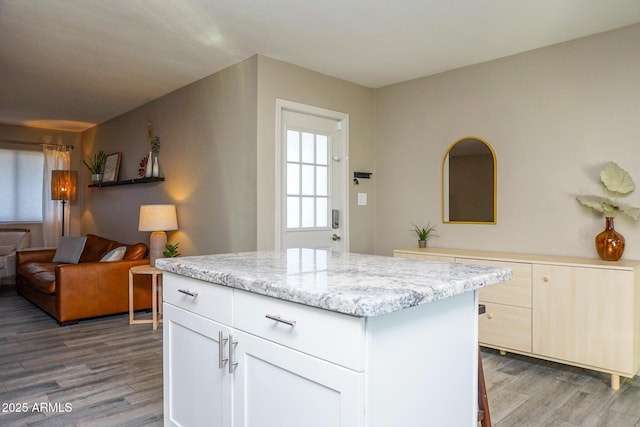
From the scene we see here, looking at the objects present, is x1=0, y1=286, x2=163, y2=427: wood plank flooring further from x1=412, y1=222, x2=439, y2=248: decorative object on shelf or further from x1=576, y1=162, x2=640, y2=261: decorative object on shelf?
x1=576, y1=162, x2=640, y2=261: decorative object on shelf

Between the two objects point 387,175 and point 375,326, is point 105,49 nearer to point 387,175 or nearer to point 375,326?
point 387,175

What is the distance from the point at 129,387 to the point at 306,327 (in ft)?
6.66

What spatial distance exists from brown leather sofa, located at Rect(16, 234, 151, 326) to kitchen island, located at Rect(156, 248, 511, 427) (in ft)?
9.42

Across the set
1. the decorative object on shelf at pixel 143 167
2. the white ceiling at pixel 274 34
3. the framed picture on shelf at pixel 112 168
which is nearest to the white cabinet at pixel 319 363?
the white ceiling at pixel 274 34

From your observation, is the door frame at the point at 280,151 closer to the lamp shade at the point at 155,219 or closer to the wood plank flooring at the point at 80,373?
the lamp shade at the point at 155,219

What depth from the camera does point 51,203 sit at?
267 inches

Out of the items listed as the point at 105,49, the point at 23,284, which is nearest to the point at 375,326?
the point at 105,49

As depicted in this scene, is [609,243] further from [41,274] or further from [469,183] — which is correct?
[41,274]

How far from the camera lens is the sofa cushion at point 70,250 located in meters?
5.53

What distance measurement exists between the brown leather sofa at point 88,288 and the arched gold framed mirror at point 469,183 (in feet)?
10.4

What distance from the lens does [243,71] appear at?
3779 millimetres

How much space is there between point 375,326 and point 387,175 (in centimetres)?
356

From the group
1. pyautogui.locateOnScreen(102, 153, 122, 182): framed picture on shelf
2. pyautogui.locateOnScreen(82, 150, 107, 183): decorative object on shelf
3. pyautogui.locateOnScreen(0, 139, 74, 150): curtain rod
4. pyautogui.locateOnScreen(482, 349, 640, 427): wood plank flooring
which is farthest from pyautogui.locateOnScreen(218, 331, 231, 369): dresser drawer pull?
pyautogui.locateOnScreen(0, 139, 74, 150): curtain rod

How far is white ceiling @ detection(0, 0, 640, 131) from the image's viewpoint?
109 inches
